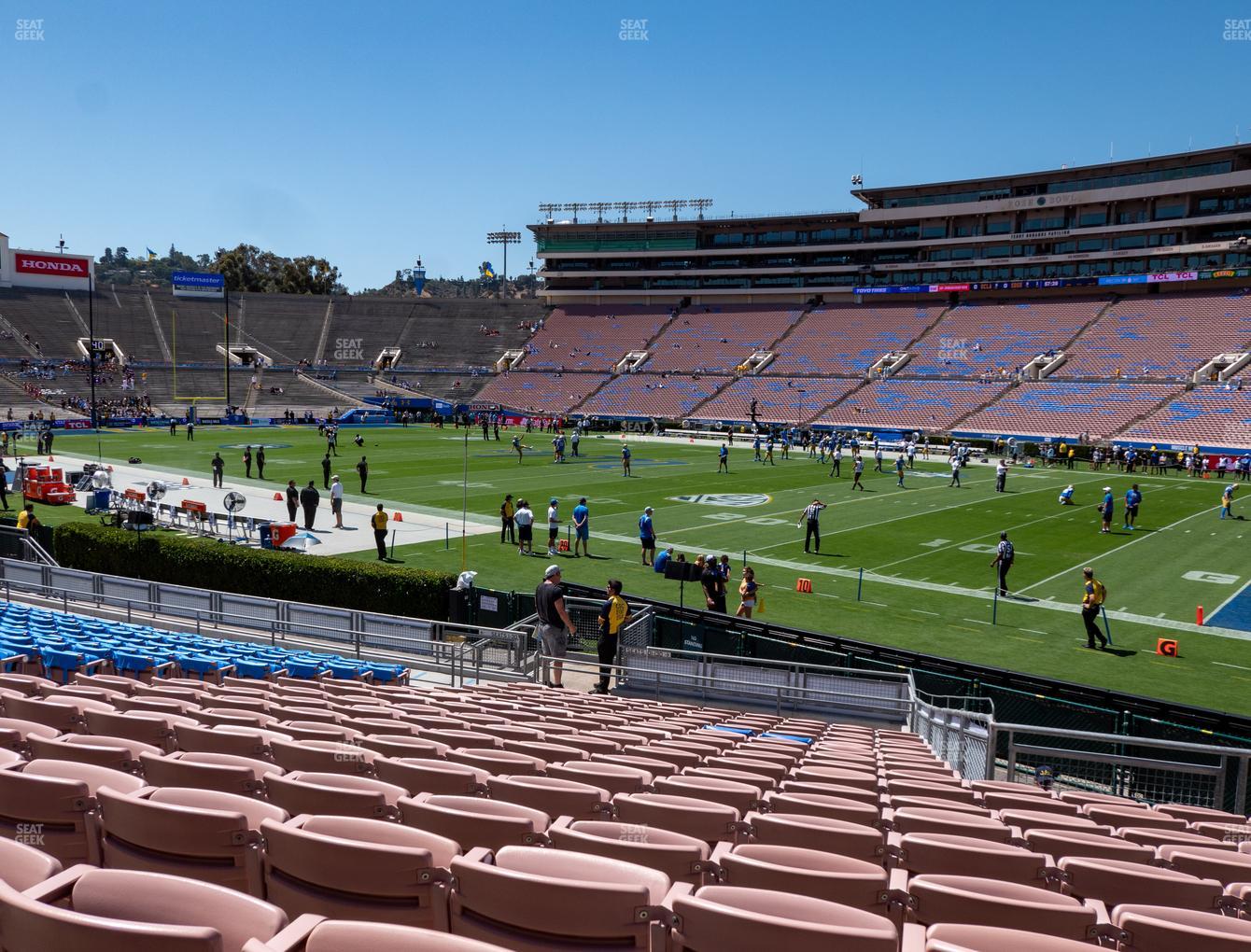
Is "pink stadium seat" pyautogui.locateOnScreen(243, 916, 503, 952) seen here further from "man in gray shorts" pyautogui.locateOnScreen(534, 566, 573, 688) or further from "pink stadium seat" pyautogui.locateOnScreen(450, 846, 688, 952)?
"man in gray shorts" pyautogui.locateOnScreen(534, 566, 573, 688)

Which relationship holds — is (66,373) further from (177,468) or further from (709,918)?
(709,918)

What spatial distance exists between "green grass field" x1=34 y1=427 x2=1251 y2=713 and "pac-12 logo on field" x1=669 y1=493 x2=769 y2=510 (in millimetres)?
144

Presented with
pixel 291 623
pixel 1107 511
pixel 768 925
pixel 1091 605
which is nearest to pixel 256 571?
pixel 291 623

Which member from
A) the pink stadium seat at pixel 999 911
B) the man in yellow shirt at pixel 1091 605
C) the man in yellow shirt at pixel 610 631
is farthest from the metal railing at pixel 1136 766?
the man in yellow shirt at pixel 1091 605

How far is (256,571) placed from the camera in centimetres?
1992

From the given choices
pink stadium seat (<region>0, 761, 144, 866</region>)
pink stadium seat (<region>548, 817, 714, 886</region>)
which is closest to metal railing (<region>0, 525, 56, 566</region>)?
pink stadium seat (<region>0, 761, 144, 866</region>)

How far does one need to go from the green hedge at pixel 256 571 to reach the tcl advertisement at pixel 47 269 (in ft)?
228

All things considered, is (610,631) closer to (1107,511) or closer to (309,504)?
→ (309,504)

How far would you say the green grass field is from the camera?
1798 centimetres

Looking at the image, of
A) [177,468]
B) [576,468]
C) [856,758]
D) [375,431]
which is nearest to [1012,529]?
[576,468]

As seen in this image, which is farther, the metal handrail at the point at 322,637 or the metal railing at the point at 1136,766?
the metal handrail at the point at 322,637

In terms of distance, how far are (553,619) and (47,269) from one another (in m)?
88.2

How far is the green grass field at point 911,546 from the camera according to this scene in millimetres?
17984

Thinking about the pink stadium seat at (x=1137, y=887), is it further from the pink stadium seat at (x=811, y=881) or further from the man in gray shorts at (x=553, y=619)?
the man in gray shorts at (x=553, y=619)
